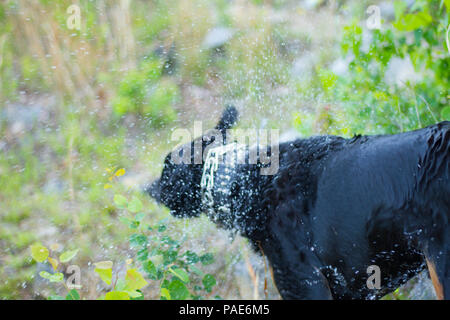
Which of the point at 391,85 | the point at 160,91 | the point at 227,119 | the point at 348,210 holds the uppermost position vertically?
the point at 160,91

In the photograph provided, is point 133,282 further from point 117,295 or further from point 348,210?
point 348,210

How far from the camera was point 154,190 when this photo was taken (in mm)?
2686

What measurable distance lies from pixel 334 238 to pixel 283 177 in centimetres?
40

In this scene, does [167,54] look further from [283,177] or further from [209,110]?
[283,177]

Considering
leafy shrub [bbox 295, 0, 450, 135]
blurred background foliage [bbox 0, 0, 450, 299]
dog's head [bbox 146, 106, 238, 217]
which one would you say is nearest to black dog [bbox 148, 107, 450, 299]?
dog's head [bbox 146, 106, 238, 217]

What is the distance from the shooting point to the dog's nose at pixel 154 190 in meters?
2.66

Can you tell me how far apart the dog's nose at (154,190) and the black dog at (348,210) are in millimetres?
406

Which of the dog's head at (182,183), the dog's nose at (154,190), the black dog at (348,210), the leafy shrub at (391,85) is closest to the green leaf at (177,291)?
the black dog at (348,210)

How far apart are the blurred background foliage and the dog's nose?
18cm

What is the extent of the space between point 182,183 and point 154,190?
0.22 m

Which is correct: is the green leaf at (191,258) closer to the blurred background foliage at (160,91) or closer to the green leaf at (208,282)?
the green leaf at (208,282)

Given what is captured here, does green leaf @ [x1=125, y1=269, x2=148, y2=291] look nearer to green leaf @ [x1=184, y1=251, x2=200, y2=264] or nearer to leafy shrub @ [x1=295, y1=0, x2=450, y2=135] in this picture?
green leaf @ [x1=184, y1=251, x2=200, y2=264]

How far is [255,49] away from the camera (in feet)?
14.7

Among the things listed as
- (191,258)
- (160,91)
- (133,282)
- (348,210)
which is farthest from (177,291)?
(160,91)
